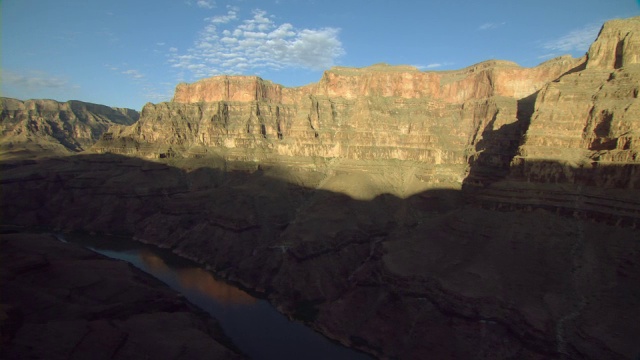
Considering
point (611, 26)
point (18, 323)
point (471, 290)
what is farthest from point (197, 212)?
point (611, 26)

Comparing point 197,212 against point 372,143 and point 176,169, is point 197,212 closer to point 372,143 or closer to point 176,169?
point 176,169

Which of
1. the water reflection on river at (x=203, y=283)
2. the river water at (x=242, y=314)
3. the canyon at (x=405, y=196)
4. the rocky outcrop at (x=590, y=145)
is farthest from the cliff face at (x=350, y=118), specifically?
the river water at (x=242, y=314)

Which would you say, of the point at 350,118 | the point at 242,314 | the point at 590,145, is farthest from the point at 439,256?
the point at 350,118

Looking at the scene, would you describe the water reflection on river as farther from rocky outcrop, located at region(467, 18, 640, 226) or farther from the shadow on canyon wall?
rocky outcrop, located at region(467, 18, 640, 226)

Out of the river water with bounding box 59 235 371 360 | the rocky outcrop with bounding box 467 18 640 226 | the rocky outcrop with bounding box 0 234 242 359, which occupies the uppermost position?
the rocky outcrop with bounding box 467 18 640 226

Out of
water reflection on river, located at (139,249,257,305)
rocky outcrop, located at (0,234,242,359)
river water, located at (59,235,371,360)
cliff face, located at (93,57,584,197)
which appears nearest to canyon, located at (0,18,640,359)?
cliff face, located at (93,57,584,197)

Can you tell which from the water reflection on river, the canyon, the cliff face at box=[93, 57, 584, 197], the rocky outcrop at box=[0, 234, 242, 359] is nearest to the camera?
the rocky outcrop at box=[0, 234, 242, 359]
